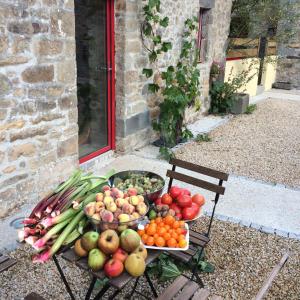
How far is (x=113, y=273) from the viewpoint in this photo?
1986mm

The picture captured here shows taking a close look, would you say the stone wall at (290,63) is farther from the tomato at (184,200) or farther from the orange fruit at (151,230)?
the orange fruit at (151,230)

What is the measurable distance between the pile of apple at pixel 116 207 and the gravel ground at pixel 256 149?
3357mm

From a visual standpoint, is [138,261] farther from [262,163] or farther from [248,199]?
[262,163]

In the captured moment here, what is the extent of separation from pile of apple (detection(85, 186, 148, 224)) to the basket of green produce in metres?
0.12

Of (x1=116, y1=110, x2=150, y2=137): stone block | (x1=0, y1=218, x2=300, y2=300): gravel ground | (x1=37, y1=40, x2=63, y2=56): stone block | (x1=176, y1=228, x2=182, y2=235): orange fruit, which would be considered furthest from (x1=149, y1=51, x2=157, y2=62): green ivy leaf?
(x1=176, y1=228, x2=182, y2=235): orange fruit

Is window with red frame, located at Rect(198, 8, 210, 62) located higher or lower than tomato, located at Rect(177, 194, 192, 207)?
higher

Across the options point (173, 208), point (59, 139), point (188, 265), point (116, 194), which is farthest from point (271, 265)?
point (59, 139)

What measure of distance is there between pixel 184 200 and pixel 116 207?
0.63m

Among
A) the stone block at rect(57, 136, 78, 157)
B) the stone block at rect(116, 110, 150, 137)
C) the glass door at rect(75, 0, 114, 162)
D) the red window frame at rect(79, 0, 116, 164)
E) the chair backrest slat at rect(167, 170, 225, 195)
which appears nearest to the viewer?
the chair backrest slat at rect(167, 170, 225, 195)

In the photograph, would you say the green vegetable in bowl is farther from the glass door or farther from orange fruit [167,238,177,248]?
the glass door

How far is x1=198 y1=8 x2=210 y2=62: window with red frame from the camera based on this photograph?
8.08m

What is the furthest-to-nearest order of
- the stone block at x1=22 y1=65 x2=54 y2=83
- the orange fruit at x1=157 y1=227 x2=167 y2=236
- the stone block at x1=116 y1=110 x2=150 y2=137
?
the stone block at x1=116 y1=110 x2=150 y2=137, the stone block at x1=22 y1=65 x2=54 y2=83, the orange fruit at x1=157 y1=227 x2=167 y2=236

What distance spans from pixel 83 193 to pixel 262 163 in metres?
4.10

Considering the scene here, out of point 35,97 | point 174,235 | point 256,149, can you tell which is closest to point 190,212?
point 174,235
